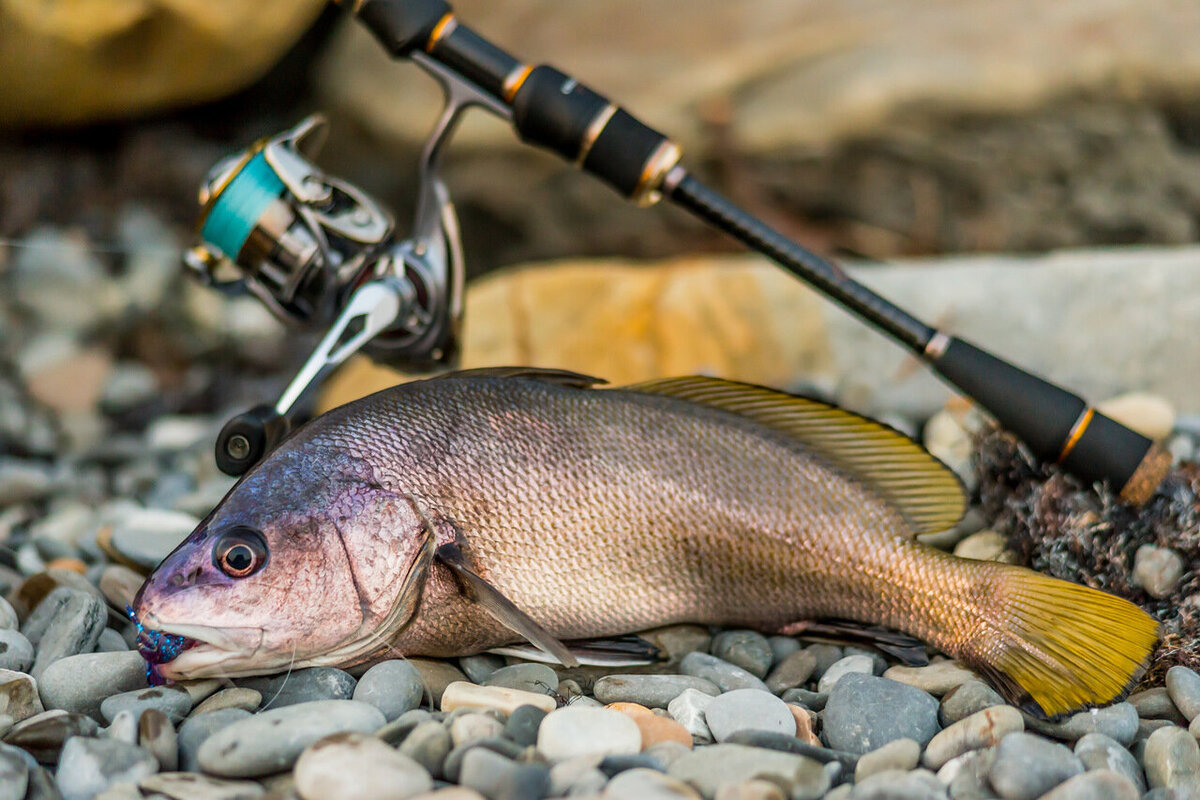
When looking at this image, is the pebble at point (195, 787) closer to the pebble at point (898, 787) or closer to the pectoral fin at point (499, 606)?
the pectoral fin at point (499, 606)

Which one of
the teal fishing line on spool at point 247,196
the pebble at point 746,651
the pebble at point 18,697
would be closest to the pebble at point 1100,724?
Result: the pebble at point 746,651

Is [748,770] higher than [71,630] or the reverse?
higher

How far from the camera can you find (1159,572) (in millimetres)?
2059

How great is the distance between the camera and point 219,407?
4.32m

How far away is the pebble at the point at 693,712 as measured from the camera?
1.74m

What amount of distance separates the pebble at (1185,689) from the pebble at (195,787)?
1527 mm

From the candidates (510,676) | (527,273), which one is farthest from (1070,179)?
(510,676)

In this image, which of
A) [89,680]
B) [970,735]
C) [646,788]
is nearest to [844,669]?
[970,735]

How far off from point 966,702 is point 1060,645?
0.62 feet

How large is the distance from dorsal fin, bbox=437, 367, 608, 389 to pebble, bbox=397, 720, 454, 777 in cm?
75

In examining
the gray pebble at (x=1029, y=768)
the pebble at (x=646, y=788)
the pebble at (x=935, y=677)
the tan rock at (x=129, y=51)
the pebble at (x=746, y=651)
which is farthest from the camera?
the tan rock at (x=129, y=51)

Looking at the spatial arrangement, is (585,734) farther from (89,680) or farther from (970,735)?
(89,680)

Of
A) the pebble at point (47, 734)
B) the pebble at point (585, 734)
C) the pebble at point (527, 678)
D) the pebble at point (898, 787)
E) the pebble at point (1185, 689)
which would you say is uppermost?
the pebble at point (1185, 689)

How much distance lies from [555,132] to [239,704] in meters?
1.34
